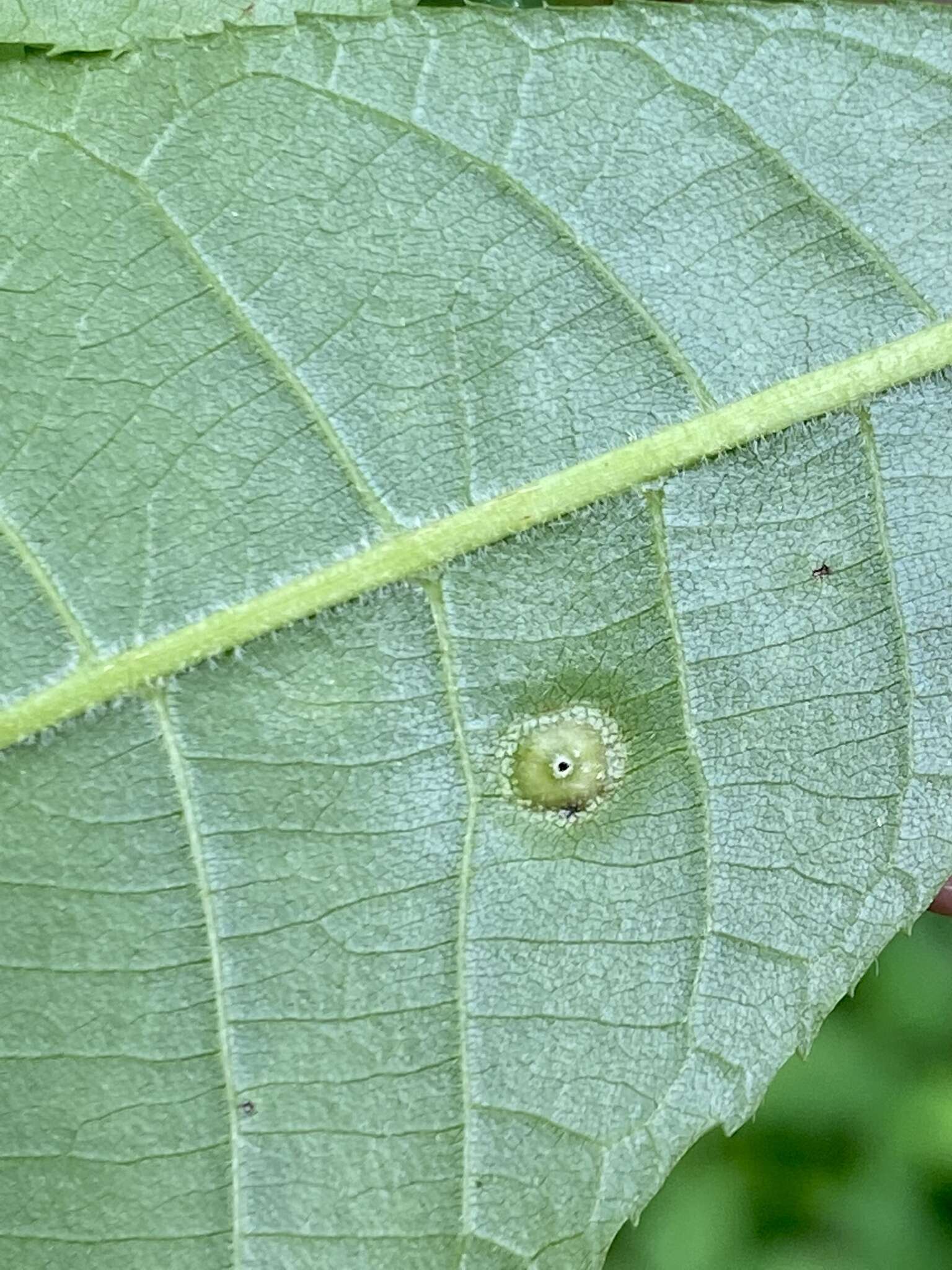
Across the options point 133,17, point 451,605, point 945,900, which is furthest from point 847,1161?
point 133,17

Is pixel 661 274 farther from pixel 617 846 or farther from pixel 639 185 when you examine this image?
pixel 617 846

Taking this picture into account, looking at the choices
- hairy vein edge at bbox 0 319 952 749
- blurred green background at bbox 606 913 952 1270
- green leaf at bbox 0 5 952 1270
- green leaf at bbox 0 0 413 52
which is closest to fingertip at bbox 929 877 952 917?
green leaf at bbox 0 5 952 1270

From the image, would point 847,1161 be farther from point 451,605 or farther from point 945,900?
point 451,605

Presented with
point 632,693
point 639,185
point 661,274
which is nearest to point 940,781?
point 632,693

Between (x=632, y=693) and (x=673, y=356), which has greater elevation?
(x=673, y=356)

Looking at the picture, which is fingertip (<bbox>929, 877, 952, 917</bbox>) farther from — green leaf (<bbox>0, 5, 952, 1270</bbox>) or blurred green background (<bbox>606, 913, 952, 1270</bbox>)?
blurred green background (<bbox>606, 913, 952, 1270</bbox>)
